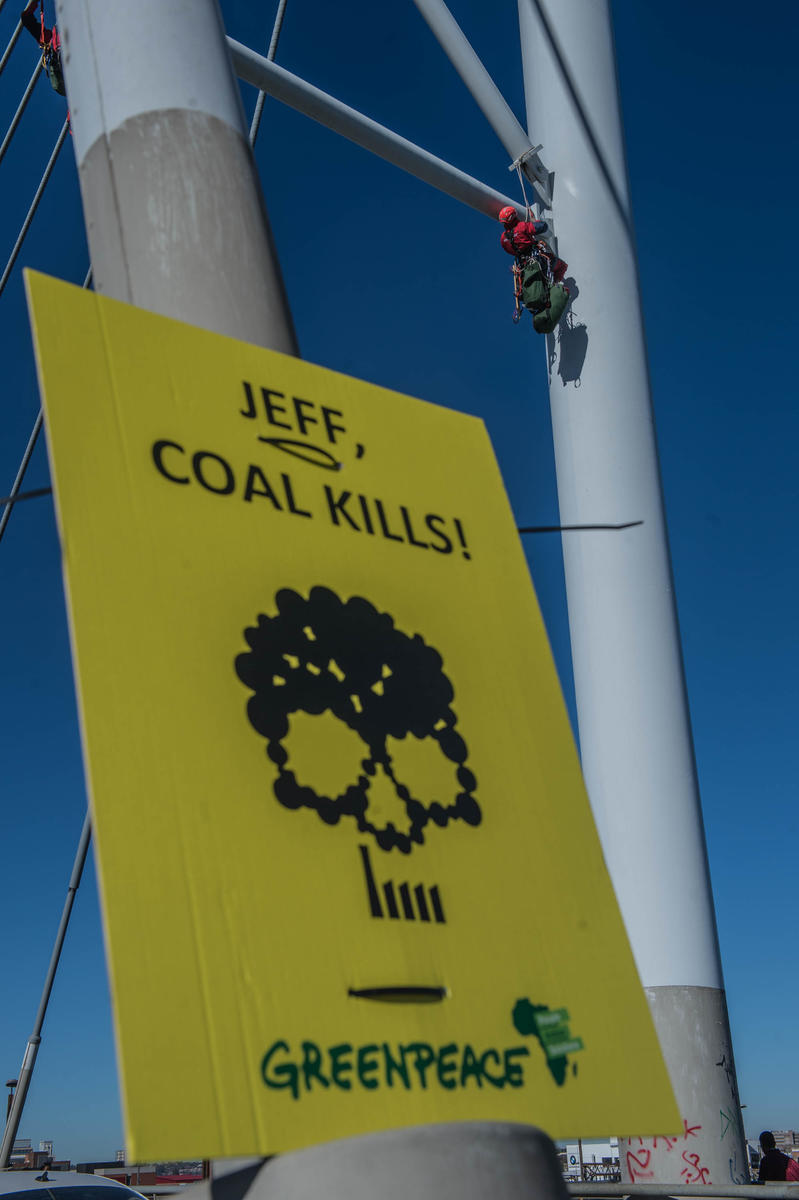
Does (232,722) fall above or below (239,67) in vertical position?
below

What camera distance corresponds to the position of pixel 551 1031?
1.46m

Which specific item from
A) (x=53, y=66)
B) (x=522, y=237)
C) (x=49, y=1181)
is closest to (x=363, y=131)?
(x=522, y=237)

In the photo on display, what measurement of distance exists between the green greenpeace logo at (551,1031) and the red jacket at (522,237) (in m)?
5.43

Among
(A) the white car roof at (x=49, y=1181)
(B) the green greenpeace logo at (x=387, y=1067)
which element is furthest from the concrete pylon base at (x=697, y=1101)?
(B) the green greenpeace logo at (x=387, y=1067)

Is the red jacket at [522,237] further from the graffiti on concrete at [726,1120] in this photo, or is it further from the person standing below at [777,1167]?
the person standing below at [777,1167]

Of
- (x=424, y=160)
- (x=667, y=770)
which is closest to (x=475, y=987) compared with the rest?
(x=667, y=770)

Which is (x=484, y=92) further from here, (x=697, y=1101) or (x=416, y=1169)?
(x=416, y=1169)

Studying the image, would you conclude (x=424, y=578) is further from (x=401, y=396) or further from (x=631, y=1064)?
(x=631, y=1064)

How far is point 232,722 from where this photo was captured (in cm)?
A: 145

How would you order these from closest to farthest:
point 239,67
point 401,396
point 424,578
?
point 424,578 → point 401,396 → point 239,67

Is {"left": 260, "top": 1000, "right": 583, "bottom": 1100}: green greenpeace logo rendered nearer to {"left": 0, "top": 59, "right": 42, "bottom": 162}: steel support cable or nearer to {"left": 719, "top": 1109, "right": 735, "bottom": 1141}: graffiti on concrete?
{"left": 719, "top": 1109, "right": 735, "bottom": 1141}: graffiti on concrete

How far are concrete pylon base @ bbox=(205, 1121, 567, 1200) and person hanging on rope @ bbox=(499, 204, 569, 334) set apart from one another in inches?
211

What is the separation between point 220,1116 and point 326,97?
5.15 meters

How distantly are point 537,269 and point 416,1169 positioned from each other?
18.5 ft
